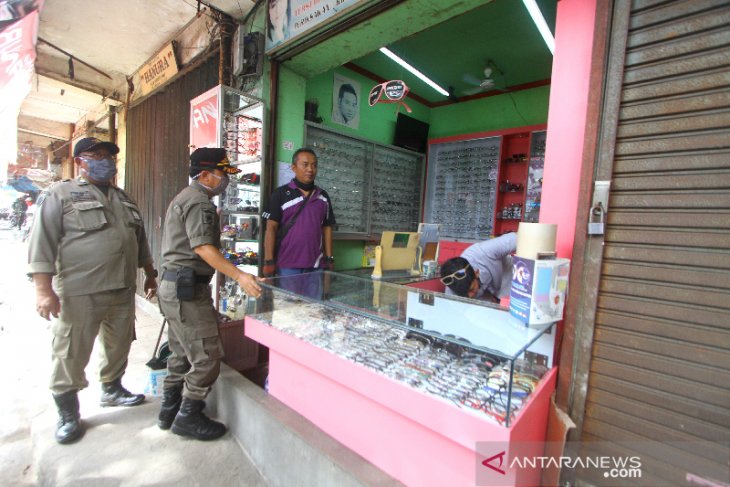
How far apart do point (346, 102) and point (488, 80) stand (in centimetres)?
194

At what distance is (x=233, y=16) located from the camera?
364cm

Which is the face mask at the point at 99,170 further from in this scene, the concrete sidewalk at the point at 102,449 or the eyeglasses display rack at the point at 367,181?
the eyeglasses display rack at the point at 367,181

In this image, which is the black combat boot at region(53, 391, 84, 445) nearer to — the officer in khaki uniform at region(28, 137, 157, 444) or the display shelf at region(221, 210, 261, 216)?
the officer in khaki uniform at region(28, 137, 157, 444)

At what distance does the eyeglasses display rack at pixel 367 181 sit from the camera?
457 cm

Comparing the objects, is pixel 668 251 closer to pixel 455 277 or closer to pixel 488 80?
pixel 455 277

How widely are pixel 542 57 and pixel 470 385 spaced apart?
14.6 feet

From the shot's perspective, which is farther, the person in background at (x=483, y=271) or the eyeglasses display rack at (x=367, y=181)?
the eyeglasses display rack at (x=367, y=181)

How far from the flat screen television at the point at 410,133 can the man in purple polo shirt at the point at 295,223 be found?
2629mm

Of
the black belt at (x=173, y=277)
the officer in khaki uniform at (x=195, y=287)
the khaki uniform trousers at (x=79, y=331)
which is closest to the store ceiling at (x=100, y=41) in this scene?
the officer in khaki uniform at (x=195, y=287)

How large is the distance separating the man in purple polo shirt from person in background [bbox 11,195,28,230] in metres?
18.4

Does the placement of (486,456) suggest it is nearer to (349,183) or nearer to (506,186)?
(349,183)

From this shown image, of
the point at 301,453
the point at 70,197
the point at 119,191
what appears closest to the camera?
the point at 301,453

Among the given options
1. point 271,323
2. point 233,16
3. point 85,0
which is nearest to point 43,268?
point 271,323

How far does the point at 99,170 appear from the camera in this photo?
2523mm
